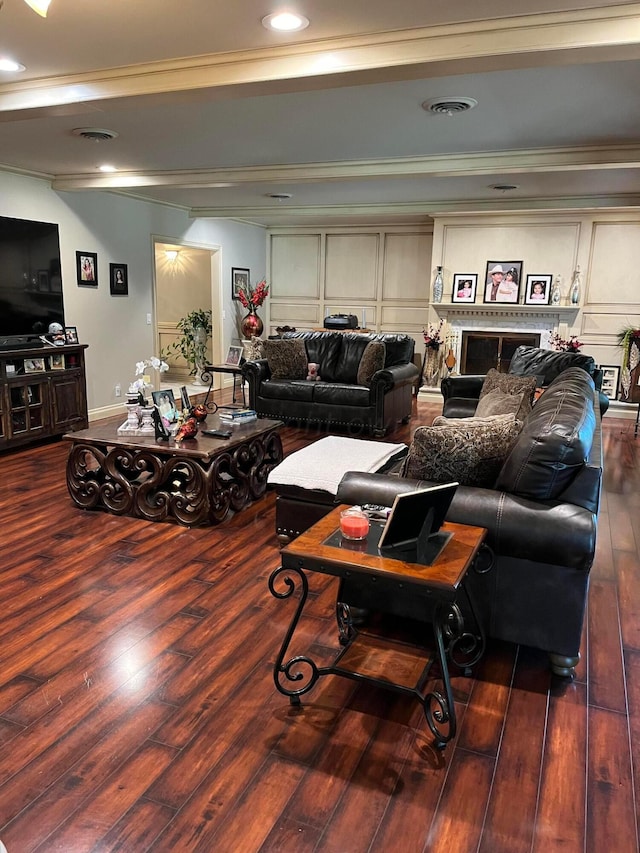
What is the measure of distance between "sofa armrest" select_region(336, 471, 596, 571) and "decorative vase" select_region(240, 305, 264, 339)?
24.4 ft

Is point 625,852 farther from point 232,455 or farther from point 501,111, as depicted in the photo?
point 501,111

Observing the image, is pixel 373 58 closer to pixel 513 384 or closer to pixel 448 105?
pixel 448 105

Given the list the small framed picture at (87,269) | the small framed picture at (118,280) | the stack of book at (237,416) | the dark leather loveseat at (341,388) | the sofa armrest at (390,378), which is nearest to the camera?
the stack of book at (237,416)

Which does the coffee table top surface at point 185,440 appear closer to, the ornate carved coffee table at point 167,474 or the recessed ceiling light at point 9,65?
the ornate carved coffee table at point 167,474

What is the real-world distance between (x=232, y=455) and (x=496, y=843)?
278 cm

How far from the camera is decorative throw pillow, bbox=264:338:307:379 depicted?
6902 mm

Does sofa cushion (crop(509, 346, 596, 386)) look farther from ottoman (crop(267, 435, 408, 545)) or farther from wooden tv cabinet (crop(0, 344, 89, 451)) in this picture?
wooden tv cabinet (crop(0, 344, 89, 451))

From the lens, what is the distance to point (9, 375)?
526cm

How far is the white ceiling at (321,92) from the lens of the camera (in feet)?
8.39

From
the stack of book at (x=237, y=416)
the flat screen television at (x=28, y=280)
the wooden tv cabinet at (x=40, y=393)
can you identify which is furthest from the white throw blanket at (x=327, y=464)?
the flat screen television at (x=28, y=280)

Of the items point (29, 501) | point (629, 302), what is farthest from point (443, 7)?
point (629, 302)

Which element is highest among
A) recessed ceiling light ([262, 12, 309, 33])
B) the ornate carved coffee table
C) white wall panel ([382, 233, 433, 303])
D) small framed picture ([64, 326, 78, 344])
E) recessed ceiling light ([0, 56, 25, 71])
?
recessed ceiling light ([262, 12, 309, 33])

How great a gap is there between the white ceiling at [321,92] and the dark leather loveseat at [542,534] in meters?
1.66

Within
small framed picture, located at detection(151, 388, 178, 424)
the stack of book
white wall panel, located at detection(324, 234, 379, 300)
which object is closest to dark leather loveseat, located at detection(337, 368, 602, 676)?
small framed picture, located at detection(151, 388, 178, 424)
